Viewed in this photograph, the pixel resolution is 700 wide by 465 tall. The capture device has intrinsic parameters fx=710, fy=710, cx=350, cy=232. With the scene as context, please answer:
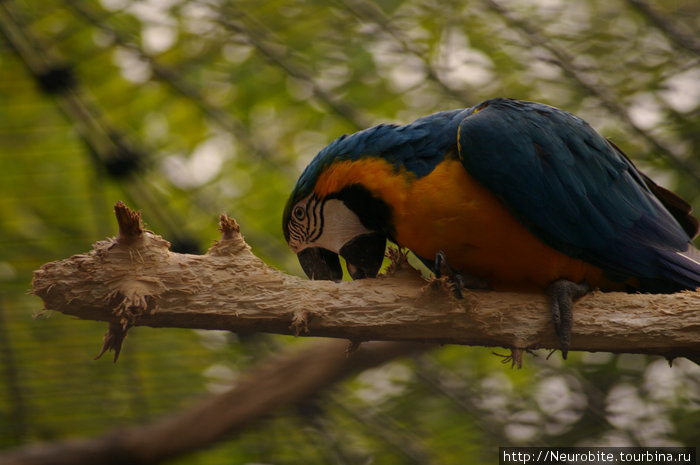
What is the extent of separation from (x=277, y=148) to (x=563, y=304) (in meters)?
2.30

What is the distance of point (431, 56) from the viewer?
3590 millimetres

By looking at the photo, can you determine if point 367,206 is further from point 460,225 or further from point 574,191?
point 574,191

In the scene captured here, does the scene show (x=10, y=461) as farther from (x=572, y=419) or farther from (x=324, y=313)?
(x=572, y=419)

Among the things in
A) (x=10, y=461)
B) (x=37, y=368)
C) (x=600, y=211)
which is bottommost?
(x=10, y=461)

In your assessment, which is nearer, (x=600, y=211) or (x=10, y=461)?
(x=600, y=211)

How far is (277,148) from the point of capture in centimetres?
404

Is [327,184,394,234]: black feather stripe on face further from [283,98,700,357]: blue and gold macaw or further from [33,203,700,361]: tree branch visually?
[33,203,700,361]: tree branch

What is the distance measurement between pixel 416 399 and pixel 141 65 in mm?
2522

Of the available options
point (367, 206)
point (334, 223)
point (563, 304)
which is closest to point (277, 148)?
point (334, 223)

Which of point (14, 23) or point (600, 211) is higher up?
point (14, 23)

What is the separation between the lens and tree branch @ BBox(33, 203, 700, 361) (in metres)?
1.79

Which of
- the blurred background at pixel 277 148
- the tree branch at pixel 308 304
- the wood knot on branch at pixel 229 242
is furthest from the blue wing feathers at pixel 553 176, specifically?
the blurred background at pixel 277 148

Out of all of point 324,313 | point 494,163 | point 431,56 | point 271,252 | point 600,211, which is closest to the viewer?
point 324,313

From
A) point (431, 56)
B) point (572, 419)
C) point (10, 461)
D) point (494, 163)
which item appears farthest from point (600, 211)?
point (10, 461)
